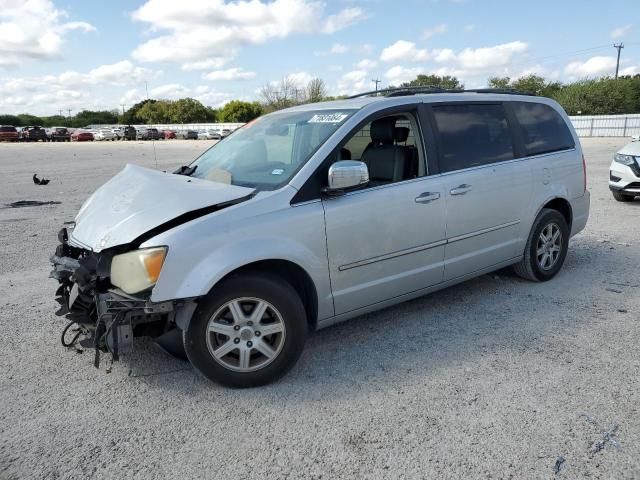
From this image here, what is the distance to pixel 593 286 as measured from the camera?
517cm

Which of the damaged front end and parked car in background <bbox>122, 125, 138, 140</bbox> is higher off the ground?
parked car in background <bbox>122, 125, 138, 140</bbox>

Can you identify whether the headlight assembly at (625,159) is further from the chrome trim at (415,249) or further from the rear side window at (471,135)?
the chrome trim at (415,249)

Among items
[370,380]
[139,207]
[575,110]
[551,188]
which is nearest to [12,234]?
[139,207]

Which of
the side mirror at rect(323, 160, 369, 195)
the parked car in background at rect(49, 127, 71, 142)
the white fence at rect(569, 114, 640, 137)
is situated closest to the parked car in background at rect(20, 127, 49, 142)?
the parked car in background at rect(49, 127, 71, 142)

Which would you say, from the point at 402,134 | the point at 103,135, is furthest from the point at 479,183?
the point at 103,135

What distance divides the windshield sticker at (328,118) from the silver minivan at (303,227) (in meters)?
0.01

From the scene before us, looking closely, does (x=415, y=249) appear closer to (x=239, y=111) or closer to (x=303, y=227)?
(x=303, y=227)

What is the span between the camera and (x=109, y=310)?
303cm

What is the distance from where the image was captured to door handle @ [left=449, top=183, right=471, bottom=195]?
4261mm

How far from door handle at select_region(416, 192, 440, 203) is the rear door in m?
0.13

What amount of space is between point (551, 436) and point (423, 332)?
1.46 meters

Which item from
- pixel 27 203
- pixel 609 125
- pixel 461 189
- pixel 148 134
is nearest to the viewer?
pixel 461 189

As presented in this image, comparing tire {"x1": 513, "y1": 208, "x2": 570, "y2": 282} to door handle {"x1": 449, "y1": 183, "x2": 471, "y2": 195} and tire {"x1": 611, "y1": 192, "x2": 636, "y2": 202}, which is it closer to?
door handle {"x1": 449, "y1": 183, "x2": 471, "y2": 195}

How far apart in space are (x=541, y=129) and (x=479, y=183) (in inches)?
52.7
